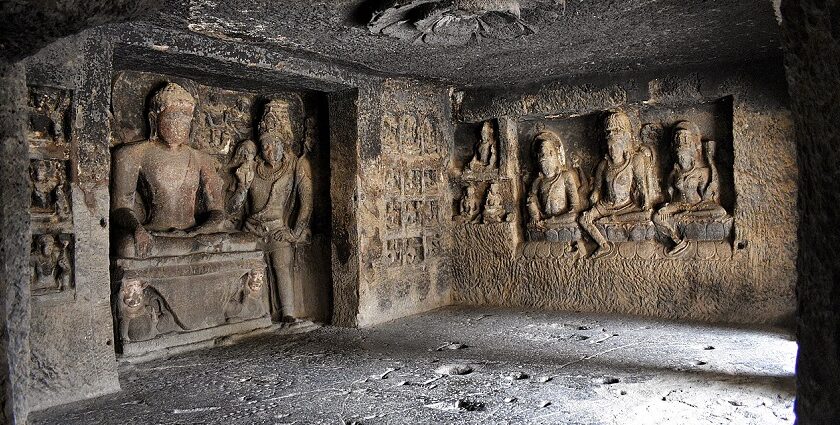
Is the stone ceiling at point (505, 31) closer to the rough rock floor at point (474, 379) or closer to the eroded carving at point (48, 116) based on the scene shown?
the eroded carving at point (48, 116)

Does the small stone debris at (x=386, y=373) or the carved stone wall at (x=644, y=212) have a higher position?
the carved stone wall at (x=644, y=212)

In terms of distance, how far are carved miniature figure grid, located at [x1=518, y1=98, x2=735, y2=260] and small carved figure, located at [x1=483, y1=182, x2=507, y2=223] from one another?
10.4 inches

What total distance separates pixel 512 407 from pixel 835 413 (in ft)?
7.83

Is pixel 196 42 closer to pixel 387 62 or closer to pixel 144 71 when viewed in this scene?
pixel 144 71

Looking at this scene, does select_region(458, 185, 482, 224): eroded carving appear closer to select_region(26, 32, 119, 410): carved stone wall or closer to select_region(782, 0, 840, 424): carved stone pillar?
select_region(26, 32, 119, 410): carved stone wall

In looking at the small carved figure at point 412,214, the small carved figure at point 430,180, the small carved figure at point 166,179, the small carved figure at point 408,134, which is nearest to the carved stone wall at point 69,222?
the small carved figure at point 166,179

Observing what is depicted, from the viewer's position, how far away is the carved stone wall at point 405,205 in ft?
19.5

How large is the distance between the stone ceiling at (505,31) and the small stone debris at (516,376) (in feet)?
7.81

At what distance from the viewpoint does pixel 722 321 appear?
5699 mm

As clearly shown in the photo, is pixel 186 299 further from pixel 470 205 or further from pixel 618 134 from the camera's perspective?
pixel 618 134

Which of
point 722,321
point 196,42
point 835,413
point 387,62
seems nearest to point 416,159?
point 387,62

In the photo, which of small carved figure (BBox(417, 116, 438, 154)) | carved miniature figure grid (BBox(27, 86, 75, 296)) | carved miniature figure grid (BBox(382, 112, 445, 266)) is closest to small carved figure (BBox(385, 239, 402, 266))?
carved miniature figure grid (BBox(382, 112, 445, 266))

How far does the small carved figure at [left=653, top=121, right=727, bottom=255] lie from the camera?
5.83 meters

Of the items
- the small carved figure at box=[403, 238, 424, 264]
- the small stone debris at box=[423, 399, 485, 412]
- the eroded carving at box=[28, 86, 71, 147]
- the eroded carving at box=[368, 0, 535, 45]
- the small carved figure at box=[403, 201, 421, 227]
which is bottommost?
the small stone debris at box=[423, 399, 485, 412]
